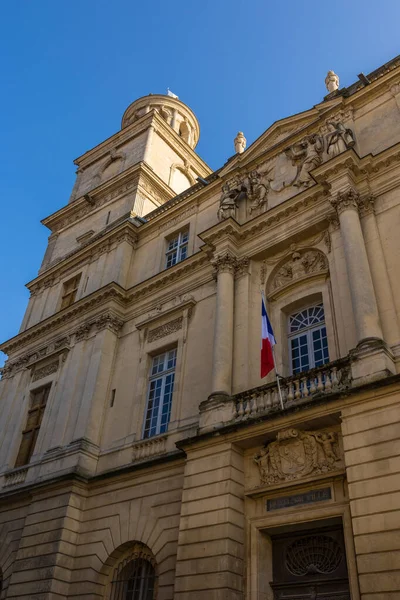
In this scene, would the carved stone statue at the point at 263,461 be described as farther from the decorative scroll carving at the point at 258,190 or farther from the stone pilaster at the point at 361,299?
the decorative scroll carving at the point at 258,190

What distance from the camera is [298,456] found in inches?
442

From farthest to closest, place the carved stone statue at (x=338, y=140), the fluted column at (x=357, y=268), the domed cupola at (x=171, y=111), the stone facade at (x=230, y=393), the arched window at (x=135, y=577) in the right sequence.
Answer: the domed cupola at (x=171, y=111) → the carved stone statue at (x=338, y=140) → the arched window at (x=135, y=577) → the fluted column at (x=357, y=268) → the stone facade at (x=230, y=393)

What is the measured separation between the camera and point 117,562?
13.6 m

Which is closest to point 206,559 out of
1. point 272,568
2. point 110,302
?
point 272,568

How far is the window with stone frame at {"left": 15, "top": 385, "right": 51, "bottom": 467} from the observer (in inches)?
704

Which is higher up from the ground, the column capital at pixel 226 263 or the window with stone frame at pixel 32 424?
the column capital at pixel 226 263

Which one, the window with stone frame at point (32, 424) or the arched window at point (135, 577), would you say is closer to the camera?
the arched window at point (135, 577)

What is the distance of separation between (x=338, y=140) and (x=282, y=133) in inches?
134

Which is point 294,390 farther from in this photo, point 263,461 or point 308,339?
point 308,339

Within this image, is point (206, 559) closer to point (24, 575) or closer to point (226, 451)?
point (226, 451)

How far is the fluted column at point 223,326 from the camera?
526 inches

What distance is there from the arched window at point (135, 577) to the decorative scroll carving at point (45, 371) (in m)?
7.67

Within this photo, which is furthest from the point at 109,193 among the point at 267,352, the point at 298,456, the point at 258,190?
the point at 298,456

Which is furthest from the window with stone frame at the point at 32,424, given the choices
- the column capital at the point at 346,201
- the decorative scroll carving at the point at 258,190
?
the column capital at the point at 346,201
